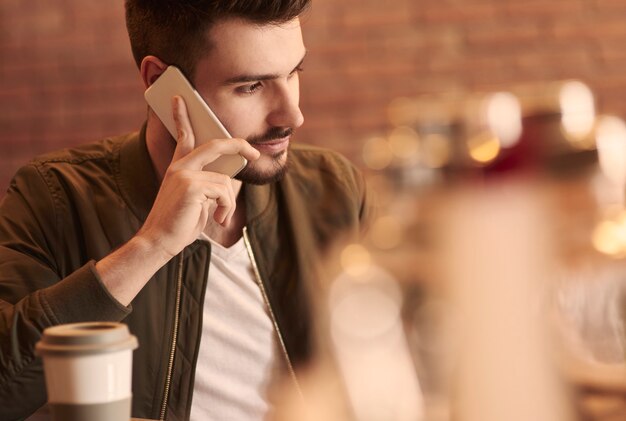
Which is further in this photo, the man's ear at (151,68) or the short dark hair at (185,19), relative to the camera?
the man's ear at (151,68)

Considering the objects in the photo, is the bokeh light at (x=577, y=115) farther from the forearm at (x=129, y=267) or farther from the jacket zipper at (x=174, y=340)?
the jacket zipper at (x=174, y=340)

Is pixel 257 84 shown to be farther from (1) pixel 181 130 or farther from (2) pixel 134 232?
(2) pixel 134 232

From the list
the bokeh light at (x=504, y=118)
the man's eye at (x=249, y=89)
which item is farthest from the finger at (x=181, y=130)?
the bokeh light at (x=504, y=118)

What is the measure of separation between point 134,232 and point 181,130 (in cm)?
22

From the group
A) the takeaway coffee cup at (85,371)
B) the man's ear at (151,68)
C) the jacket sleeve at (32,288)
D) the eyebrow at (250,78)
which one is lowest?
the jacket sleeve at (32,288)

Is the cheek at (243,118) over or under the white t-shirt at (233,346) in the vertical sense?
over

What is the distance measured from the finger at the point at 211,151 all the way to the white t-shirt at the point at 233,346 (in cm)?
22

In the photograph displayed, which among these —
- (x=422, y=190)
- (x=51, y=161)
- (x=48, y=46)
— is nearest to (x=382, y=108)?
(x=48, y=46)

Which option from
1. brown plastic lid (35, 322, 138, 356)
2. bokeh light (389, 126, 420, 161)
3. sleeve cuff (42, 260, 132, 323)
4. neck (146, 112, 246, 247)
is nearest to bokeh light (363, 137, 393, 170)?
bokeh light (389, 126, 420, 161)

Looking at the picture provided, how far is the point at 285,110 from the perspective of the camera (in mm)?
1357

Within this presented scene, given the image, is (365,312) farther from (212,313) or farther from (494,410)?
(212,313)

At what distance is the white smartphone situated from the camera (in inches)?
52.1

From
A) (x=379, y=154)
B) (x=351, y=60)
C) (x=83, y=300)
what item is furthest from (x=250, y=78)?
(x=351, y=60)

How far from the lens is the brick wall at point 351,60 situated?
8.50 feet
